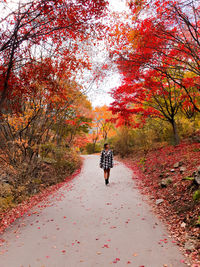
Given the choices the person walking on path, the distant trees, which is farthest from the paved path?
the distant trees

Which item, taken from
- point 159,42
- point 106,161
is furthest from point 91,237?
point 159,42

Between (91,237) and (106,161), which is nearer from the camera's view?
(91,237)

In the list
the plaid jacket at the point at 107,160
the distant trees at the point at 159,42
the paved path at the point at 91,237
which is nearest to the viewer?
the paved path at the point at 91,237

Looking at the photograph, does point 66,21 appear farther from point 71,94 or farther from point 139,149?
point 139,149

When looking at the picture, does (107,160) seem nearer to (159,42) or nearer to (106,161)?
(106,161)

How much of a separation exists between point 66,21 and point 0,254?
5.73 m

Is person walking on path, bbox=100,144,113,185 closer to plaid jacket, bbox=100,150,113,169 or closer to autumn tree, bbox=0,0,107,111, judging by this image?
plaid jacket, bbox=100,150,113,169

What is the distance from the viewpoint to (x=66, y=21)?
17.3ft

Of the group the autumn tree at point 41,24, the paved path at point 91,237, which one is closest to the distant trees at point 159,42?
the autumn tree at point 41,24

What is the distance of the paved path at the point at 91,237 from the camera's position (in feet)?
10.7

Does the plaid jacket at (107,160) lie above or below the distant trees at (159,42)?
below

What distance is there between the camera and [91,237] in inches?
160

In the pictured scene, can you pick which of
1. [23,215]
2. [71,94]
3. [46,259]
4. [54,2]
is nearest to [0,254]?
[46,259]

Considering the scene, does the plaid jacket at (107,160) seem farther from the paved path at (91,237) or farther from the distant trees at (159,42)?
the distant trees at (159,42)
